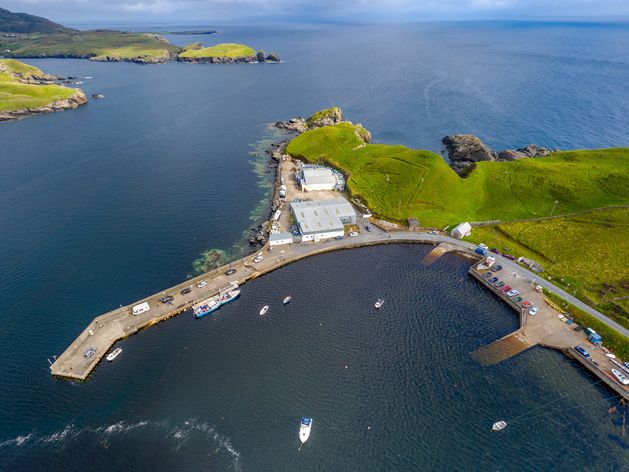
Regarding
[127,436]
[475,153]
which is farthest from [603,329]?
[475,153]

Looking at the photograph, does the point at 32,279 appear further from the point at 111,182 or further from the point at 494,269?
the point at 494,269

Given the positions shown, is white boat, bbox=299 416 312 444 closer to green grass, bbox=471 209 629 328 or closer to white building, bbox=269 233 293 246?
white building, bbox=269 233 293 246

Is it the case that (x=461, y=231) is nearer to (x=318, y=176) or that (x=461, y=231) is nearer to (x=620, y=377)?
(x=620, y=377)

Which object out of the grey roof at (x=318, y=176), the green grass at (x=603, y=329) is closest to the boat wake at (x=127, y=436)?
the green grass at (x=603, y=329)

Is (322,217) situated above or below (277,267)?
above

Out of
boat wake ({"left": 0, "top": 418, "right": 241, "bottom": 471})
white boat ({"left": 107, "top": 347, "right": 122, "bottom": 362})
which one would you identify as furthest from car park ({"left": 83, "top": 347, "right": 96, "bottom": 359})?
boat wake ({"left": 0, "top": 418, "right": 241, "bottom": 471})

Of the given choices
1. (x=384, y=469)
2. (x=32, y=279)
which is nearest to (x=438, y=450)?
(x=384, y=469)
